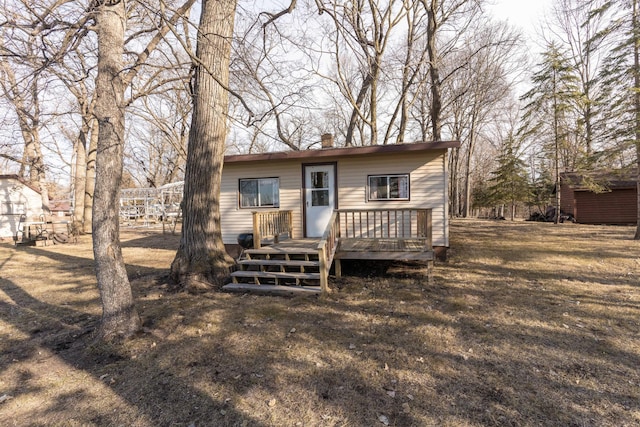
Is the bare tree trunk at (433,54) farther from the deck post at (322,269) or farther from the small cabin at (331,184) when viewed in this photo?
the deck post at (322,269)

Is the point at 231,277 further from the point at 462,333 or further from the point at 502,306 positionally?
the point at 502,306

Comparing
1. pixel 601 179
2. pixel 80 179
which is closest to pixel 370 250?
pixel 601 179

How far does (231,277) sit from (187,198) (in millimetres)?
1772

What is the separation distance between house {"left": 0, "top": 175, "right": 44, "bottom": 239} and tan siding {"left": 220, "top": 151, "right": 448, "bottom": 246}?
1276 centimetres

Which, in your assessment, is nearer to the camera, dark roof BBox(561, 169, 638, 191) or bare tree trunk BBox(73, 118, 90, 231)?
dark roof BBox(561, 169, 638, 191)

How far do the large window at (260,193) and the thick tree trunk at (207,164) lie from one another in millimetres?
2788

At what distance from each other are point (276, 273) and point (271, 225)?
205cm

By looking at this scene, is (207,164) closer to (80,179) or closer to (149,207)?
(80,179)

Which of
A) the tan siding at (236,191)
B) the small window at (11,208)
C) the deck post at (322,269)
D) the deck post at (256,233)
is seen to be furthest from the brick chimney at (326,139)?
the small window at (11,208)

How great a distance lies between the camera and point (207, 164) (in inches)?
236

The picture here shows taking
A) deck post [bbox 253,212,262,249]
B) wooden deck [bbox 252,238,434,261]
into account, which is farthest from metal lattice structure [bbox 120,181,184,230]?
wooden deck [bbox 252,238,434,261]

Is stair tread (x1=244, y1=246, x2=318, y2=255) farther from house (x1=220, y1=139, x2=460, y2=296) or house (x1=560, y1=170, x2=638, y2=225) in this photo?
house (x1=560, y1=170, x2=638, y2=225)

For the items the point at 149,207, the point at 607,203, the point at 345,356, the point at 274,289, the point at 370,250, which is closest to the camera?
the point at 345,356

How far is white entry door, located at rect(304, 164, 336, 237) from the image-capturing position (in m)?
8.50
